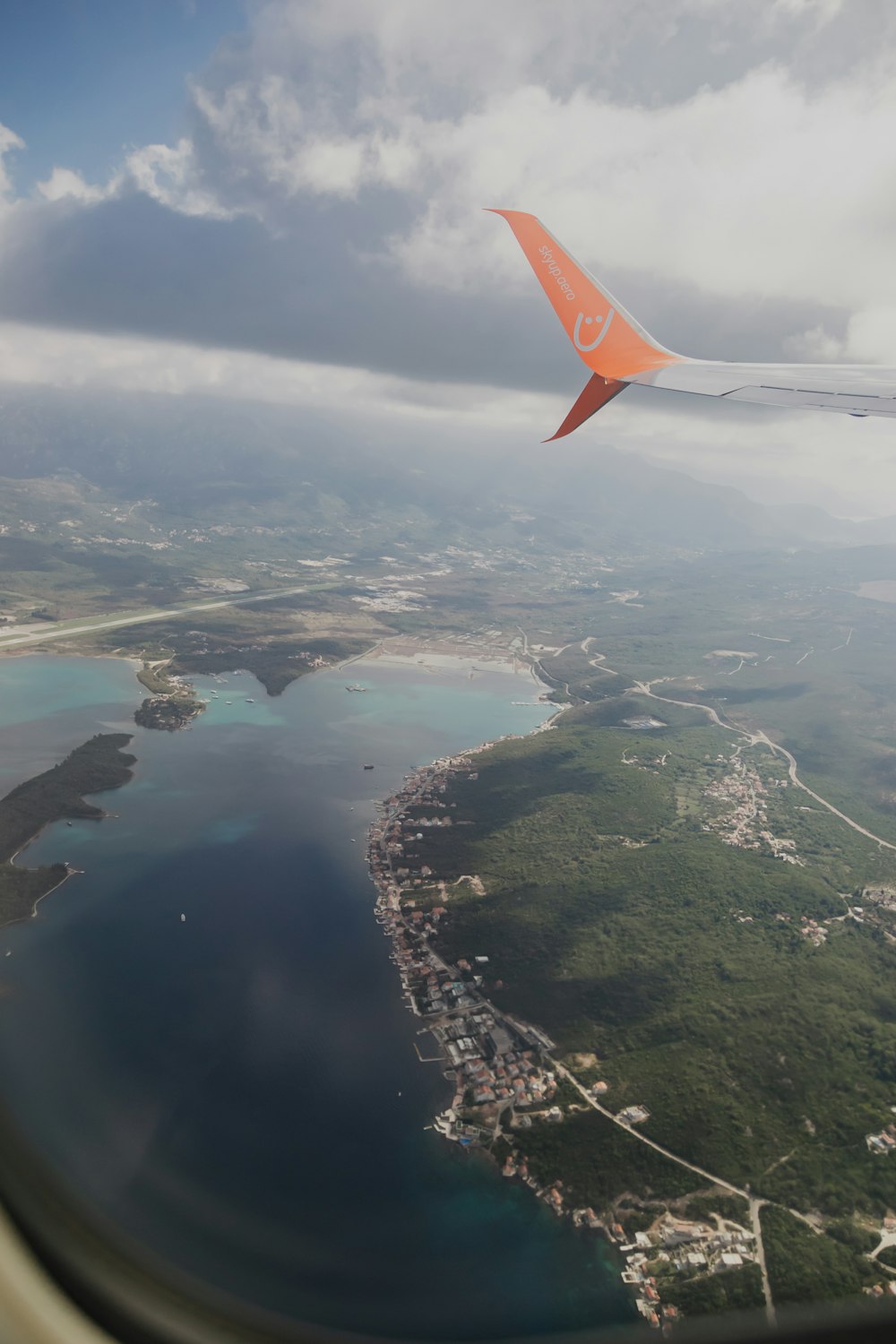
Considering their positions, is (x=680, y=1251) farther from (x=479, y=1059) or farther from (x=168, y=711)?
(x=168, y=711)

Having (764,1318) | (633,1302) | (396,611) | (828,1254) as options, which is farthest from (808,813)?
(396,611)

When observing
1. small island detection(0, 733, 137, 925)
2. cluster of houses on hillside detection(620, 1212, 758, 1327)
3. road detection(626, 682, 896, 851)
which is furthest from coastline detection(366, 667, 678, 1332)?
road detection(626, 682, 896, 851)

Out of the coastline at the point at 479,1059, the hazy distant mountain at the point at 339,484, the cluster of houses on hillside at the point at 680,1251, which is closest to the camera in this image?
the cluster of houses on hillside at the point at 680,1251

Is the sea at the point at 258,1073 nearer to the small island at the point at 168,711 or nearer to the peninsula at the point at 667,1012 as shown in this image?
the peninsula at the point at 667,1012

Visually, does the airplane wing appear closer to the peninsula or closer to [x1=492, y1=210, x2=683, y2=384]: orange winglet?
[x1=492, y1=210, x2=683, y2=384]: orange winglet

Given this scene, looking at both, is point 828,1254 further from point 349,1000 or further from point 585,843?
point 585,843

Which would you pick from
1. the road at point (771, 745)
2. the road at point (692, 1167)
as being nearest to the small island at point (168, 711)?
the road at point (692, 1167)
